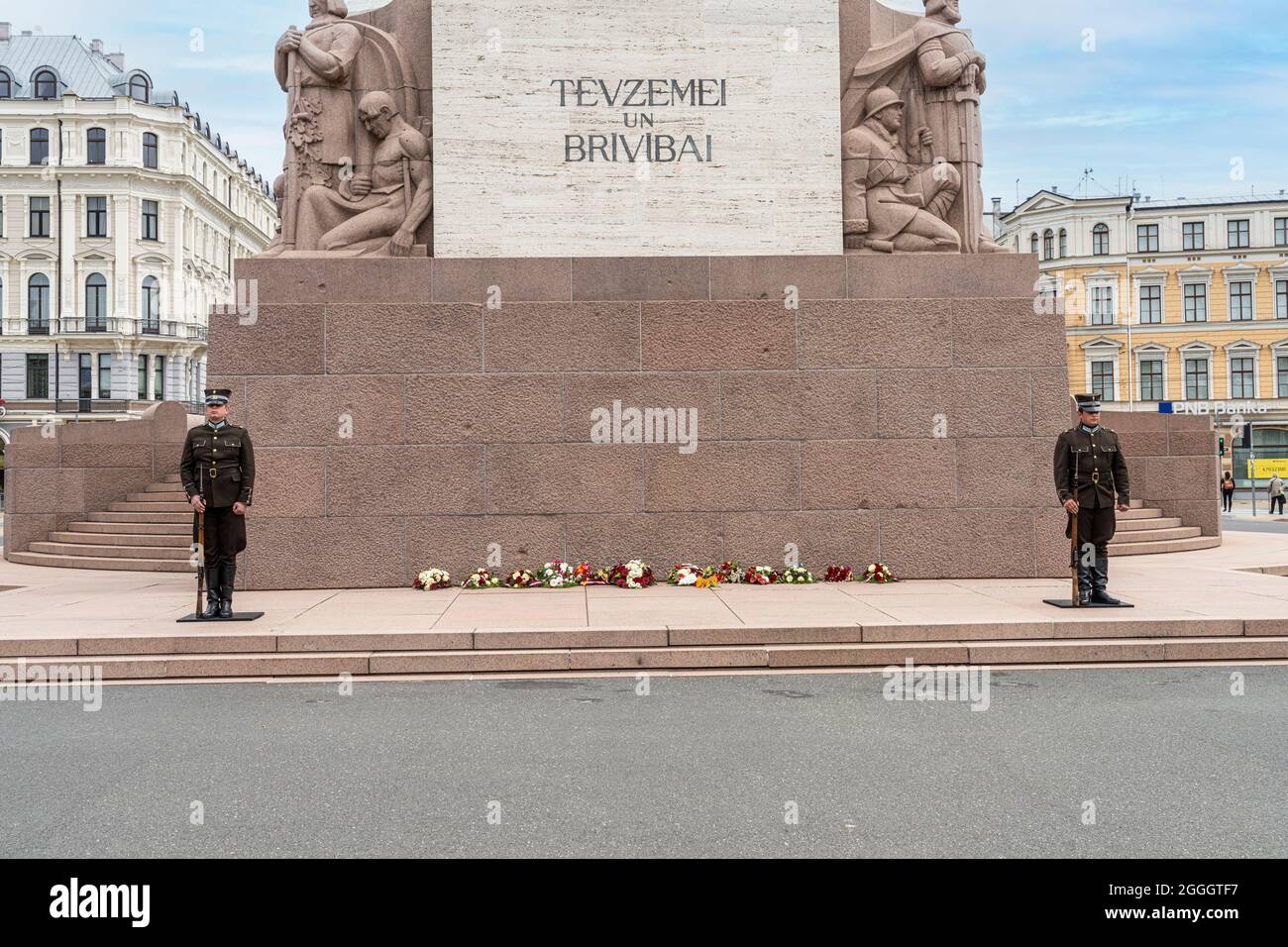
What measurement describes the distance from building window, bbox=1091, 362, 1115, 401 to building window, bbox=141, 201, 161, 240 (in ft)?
209

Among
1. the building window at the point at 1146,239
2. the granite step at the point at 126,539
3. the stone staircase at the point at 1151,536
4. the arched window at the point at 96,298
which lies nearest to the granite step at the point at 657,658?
the granite step at the point at 126,539

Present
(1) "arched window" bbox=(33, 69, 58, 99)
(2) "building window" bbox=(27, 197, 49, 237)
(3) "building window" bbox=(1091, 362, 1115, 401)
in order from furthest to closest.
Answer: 1. (3) "building window" bbox=(1091, 362, 1115, 401)
2. (1) "arched window" bbox=(33, 69, 58, 99)
3. (2) "building window" bbox=(27, 197, 49, 237)

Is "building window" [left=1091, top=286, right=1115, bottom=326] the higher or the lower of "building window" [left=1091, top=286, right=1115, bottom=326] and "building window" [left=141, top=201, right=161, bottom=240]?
the lower

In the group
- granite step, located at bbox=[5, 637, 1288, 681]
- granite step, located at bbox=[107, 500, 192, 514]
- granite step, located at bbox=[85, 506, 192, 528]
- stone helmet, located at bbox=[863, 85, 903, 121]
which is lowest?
granite step, located at bbox=[5, 637, 1288, 681]

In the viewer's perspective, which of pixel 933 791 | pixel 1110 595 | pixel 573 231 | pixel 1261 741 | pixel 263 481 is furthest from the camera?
pixel 573 231

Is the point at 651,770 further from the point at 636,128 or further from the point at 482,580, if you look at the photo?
the point at 636,128

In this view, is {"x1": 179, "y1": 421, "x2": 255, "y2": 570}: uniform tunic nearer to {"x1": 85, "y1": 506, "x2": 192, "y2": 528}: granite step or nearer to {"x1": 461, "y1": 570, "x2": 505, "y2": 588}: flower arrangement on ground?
{"x1": 461, "y1": 570, "x2": 505, "y2": 588}: flower arrangement on ground

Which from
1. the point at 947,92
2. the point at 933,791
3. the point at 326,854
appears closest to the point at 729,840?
the point at 933,791

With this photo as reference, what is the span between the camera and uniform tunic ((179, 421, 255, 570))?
33.8 feet

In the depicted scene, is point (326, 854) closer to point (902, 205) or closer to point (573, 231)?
point (573, 231)

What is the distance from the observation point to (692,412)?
12.7 meters

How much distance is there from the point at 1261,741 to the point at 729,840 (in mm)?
3762

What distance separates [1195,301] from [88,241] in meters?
73.5

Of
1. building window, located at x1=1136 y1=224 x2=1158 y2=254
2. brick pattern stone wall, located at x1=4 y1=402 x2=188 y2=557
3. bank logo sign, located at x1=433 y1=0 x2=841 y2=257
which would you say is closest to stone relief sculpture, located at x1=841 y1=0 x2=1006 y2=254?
bank logo sign, located at x1=433 y1=0 x2=841 y2=257
